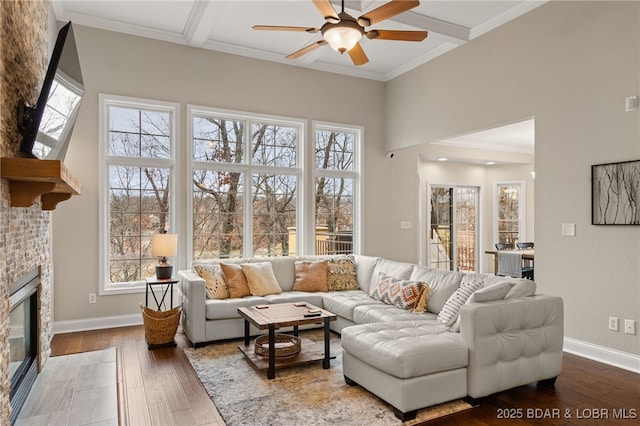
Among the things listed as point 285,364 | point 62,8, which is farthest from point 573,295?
point 62,8

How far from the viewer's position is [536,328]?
118 inches

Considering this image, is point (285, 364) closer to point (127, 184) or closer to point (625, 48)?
point (127, 184)

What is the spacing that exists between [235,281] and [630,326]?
12.2 feet

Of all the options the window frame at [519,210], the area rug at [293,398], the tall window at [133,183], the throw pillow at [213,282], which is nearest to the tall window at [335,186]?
the throw pillow at [213,282]

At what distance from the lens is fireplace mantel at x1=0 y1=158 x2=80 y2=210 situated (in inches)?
83.4

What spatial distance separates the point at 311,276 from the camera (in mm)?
5000

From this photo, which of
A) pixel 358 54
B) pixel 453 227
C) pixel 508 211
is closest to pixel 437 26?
pixel 358 54

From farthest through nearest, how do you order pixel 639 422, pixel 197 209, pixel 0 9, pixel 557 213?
pixel 197 209, pixel 557 213, pixel 639 422, pixel 0 9

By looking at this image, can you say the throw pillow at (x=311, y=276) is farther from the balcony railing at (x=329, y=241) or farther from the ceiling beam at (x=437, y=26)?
the ceiling beam at (x=437, y=26)

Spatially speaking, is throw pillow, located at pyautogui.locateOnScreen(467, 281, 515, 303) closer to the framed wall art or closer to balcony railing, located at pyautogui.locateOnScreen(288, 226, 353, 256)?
the framed wall art

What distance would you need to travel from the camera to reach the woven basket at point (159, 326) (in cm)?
404

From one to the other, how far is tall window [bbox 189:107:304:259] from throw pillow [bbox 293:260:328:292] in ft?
2.96

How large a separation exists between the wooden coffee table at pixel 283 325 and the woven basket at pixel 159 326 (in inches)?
28.4

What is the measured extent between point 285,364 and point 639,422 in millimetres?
2446
